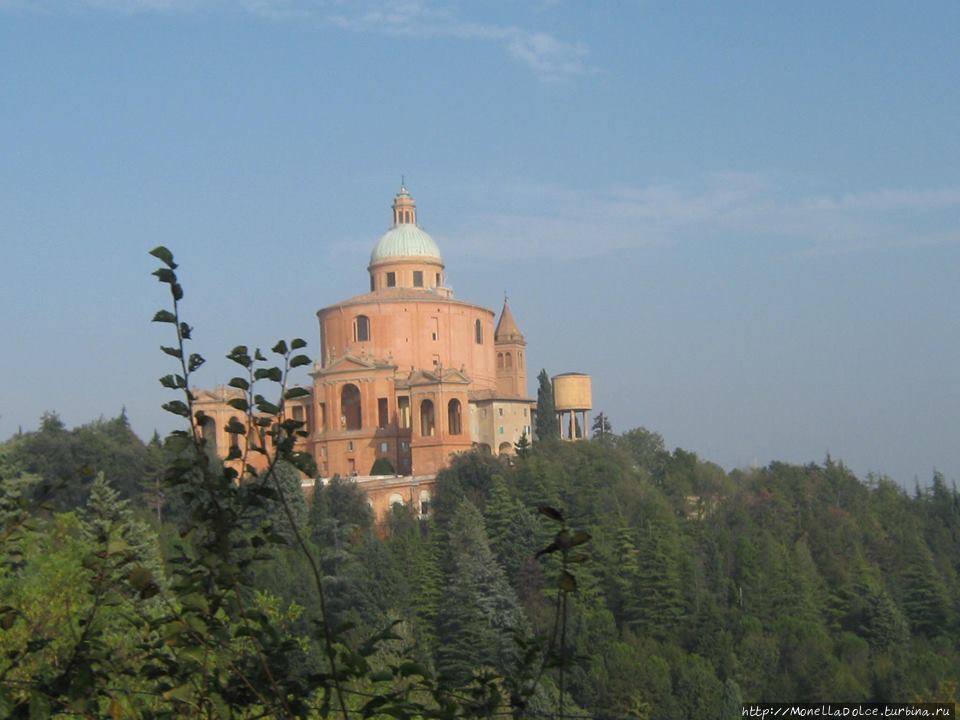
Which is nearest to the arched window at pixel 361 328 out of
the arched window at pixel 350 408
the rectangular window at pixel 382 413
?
the arched window at pixel 350 408

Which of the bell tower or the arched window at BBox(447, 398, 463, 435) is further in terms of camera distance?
the bell tower

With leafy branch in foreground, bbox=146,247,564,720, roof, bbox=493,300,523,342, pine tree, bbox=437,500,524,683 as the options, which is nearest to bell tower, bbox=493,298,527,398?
roof, bbox=493,300,523,342

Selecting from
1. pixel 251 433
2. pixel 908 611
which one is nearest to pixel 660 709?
pixel 908 611

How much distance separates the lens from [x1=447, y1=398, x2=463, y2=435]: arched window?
61.9 meters

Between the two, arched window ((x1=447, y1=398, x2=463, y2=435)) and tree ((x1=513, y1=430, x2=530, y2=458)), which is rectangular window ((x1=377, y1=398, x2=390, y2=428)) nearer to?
arched window ((x1=447, y1=398, x2=463, y2=435))

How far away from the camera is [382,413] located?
63.3m

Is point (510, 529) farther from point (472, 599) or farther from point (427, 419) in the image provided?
point (427, 419)

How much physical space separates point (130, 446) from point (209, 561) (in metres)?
61.4

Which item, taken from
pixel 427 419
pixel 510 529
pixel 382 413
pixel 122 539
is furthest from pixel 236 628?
pixel 382 413

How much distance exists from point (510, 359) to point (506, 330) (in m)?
1.69

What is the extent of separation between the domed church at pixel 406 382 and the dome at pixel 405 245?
44 millimetres

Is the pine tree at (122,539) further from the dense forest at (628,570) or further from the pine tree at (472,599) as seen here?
the pine tree at (472,599)

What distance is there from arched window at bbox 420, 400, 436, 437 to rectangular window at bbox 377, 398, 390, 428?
1844 millimetres

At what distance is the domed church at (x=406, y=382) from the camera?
61156mm
